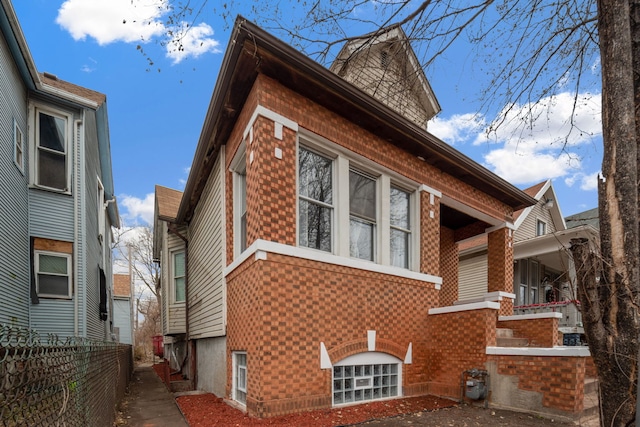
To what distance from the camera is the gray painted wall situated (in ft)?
24.3

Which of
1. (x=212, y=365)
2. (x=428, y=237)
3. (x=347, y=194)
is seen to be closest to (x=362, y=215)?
(x=347, y=194)

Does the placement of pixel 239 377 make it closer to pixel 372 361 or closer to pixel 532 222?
pixel 372 361

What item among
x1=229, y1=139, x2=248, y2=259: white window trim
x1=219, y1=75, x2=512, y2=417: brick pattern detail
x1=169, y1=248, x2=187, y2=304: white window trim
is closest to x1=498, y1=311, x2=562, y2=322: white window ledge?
x1=219, y1=75, x2=512, y2=417: brick pattern detail

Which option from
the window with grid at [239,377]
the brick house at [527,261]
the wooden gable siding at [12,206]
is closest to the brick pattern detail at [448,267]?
the brick house at [527,261]

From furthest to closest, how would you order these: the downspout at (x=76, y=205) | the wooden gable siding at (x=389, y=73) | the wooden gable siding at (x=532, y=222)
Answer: the wooden gable siding at (x=532, y=222), the downspout at (x=76, y=205), the wooden gable siding at (x=389, y=73)

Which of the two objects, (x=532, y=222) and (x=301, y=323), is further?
(x=532, y=222)

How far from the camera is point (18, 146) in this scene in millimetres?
8367

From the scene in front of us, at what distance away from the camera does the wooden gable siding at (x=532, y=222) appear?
16.4 meters

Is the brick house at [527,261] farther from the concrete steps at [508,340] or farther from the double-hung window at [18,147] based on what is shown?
the double-hung window at [18,147]

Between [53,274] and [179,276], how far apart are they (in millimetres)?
4422

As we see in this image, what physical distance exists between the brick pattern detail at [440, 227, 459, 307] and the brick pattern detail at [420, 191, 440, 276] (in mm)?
3744

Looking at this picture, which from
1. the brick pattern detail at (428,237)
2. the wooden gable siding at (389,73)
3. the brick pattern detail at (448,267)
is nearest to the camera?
the wooden gable siding at (389,73)

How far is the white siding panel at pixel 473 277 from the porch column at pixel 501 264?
5123 millimetres

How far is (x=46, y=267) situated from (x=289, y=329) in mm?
7260
